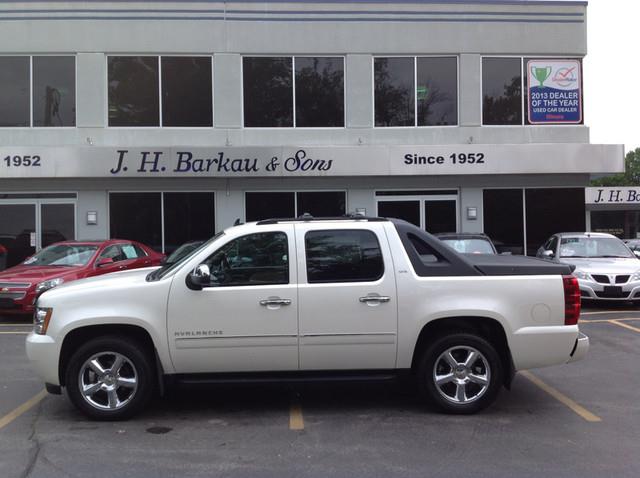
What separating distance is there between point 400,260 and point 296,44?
1297cm

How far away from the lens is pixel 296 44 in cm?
1689

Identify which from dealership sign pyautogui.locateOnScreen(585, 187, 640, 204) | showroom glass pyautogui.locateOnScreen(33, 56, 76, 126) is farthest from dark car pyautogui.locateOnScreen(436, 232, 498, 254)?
dealership sign pyautogui.locateOnScreen(585, 187, 640, 204)

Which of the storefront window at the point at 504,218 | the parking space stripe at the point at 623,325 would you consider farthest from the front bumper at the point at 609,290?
the storefront window at the point at 504,218

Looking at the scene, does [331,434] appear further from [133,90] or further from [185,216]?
[133,90]

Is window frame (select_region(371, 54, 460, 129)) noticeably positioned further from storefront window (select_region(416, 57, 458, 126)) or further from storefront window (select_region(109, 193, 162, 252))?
storefront window (select_region(109, 193, 162, 252))

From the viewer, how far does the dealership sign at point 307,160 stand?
623 inches

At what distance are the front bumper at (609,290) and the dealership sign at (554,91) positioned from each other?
7.44 meters

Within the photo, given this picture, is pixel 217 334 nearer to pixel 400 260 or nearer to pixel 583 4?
pixel 400 260

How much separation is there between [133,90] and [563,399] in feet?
48.0

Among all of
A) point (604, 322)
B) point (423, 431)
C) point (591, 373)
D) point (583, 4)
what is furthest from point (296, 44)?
point (423, 431)

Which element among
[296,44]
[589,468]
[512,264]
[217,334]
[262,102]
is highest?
[296,44]

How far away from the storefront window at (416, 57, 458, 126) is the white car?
541 cm

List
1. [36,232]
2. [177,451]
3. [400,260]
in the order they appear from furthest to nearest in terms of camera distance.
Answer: [36,232] → [400,260] → [177,451]

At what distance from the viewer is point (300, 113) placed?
17.1 meters
